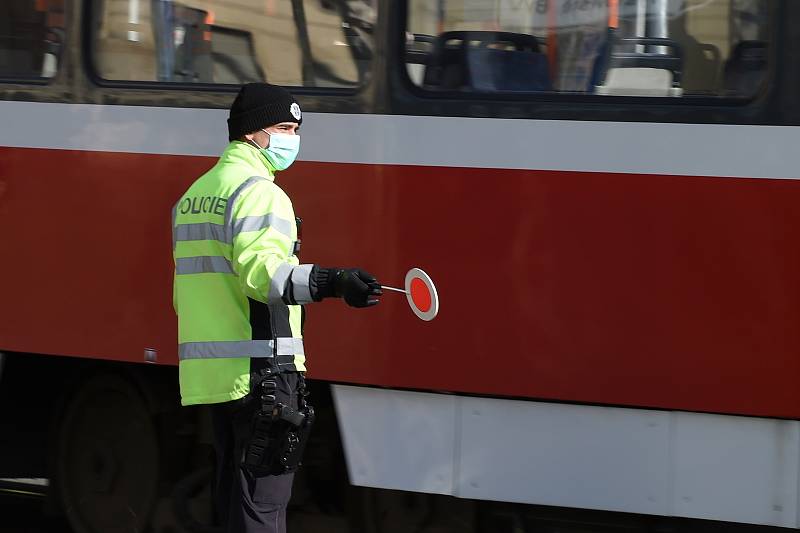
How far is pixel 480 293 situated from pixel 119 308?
1.42 m

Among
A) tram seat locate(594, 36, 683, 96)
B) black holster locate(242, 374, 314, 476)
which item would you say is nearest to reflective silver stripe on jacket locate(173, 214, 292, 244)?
black holster locate(242, 374, 314, 476)

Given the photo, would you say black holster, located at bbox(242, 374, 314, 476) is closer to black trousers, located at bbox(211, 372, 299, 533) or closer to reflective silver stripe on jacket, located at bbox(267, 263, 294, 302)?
black trousers, located at bbox(211, 372, 299, 533)

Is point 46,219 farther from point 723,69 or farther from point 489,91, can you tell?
point 723,69

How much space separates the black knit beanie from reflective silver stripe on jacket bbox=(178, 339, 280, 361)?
0.62m

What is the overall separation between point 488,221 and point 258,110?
38.7 inches

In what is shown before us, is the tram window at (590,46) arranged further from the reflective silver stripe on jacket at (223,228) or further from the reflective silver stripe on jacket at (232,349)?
the reflective silver stripe on jacket at (232,349)

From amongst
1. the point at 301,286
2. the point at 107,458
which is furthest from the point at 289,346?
the point at 107,458

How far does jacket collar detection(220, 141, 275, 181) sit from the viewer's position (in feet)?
11.6

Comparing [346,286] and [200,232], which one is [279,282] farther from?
[200,232]

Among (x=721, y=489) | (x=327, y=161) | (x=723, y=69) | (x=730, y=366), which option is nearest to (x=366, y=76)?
(x=327, y=161)

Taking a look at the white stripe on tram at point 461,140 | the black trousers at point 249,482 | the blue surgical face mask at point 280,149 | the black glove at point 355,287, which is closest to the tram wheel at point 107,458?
the white stripe on tram at point 461,140

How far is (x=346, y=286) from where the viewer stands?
328 centimetres

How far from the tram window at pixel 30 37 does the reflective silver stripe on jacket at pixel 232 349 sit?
175 cm

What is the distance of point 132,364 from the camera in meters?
4.95
